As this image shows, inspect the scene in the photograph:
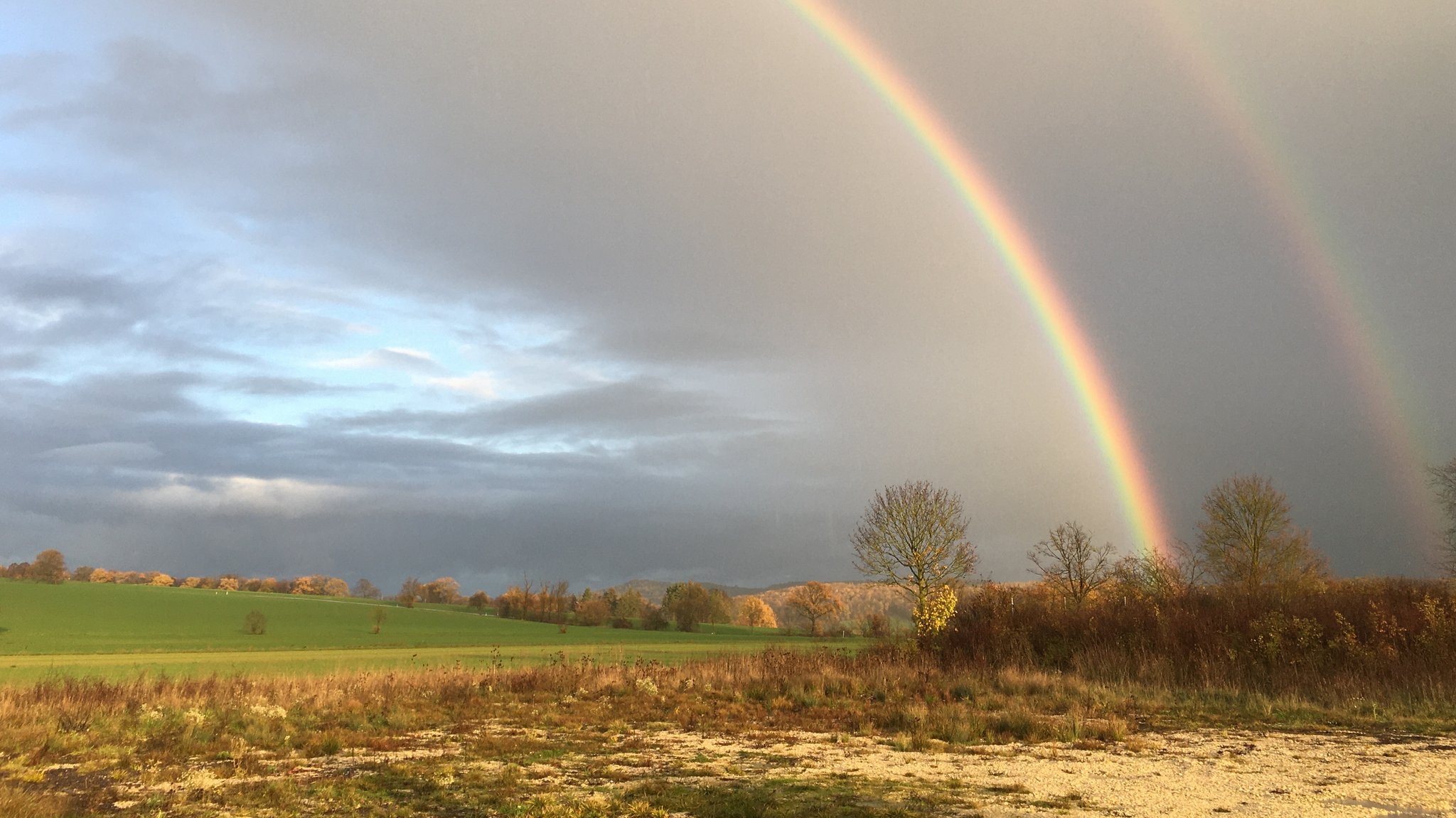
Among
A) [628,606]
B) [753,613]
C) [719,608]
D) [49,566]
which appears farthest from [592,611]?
[49,566]

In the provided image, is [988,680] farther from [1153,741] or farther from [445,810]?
[445,810]

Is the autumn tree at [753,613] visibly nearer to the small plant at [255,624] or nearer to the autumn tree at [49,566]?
the small plant at [255,624]

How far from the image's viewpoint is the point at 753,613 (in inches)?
5940

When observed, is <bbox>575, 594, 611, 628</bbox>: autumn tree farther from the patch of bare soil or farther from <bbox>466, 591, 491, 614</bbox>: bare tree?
Answer: the patch of bare soil

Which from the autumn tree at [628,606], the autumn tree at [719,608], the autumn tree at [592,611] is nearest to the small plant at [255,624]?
the autumn tree at [592,611]

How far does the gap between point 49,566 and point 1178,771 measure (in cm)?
14951

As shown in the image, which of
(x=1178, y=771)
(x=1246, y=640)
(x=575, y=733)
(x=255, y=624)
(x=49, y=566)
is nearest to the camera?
(x=1178, y=771)

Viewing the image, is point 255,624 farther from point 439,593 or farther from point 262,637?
point 439,593

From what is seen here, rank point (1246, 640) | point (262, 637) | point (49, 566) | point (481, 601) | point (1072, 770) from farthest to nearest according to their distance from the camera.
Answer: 1. point (481, 601)
2. point (49, 566)
3. point (262, 637)
4. point (1246, 640)
5. point (1072, 770)

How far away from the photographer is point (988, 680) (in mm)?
25594

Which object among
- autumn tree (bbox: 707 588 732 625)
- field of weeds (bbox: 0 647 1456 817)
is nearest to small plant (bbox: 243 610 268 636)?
autumn tree (bbox: 707 588 732 625)

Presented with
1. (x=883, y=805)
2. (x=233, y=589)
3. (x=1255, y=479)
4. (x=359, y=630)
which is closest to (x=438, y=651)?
(x=359, y=630)

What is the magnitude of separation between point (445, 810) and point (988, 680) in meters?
19.3

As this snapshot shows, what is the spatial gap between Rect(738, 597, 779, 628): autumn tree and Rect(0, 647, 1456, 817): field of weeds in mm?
124539
